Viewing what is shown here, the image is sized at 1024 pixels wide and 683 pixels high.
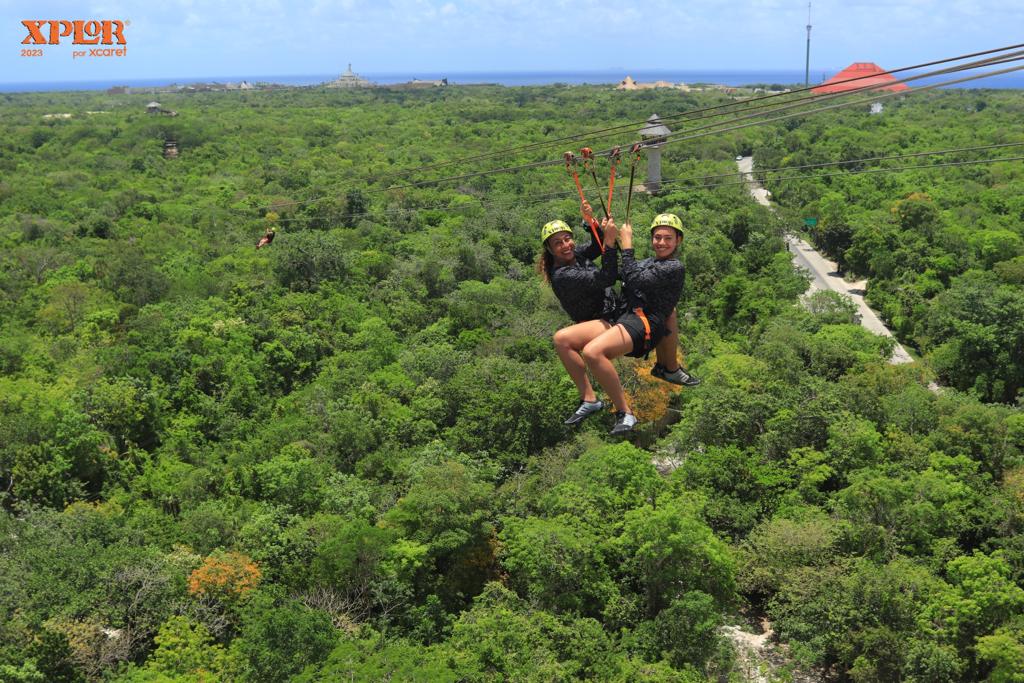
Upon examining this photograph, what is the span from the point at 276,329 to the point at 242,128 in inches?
3217

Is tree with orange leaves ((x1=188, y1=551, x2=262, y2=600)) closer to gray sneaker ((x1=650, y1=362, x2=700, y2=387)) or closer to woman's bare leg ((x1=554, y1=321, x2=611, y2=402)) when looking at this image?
gray sneaker ((x1=650, y1=362, x2=700, y2=387))

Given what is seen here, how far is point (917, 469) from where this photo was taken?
25578 mm

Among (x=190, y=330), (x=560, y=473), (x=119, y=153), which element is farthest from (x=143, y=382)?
(x=119, y=153)

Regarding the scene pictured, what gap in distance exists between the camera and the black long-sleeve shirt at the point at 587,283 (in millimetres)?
10289

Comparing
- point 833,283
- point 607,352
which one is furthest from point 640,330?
point 833,283

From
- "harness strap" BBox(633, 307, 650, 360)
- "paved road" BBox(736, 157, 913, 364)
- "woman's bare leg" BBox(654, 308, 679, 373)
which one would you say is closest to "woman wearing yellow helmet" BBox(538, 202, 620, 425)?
"harness strap" BBox(633, 307, 650, 360)

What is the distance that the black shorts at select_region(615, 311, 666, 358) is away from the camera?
10.2m

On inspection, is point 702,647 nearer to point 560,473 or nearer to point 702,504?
point 702,504

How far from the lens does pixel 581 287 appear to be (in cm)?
1034

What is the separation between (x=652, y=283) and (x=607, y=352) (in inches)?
41.8

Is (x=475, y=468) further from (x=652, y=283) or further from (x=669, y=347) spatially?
(x=652, y=283)

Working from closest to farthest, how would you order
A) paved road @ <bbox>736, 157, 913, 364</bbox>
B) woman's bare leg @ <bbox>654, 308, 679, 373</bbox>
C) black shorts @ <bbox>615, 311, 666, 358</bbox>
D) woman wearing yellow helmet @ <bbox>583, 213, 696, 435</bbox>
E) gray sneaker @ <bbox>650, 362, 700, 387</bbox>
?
woman wearing yellow helmet @ <bbox>583, 213, 696, 435</bbox>
black shorts @ <bbox>615, 311, 666, 358</bbox>
woman's bare leg @ <bbox>654, 308, 679, 373</bbox>
gray sneaker @ <bbox>650, 362, 700, 387</bbox>
paved road @ <bbox>736, 157, 913, 364</bbox>

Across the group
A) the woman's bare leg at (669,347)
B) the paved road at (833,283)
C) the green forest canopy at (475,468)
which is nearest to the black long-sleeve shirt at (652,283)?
the woman's bare leg at (669,347)

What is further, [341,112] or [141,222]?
[341,112]
